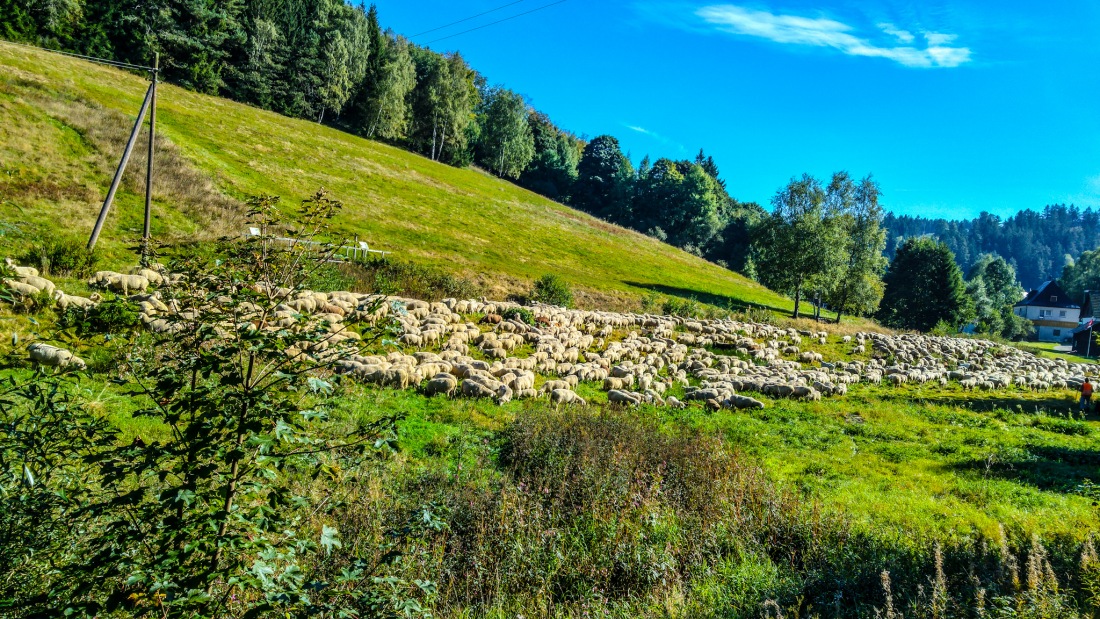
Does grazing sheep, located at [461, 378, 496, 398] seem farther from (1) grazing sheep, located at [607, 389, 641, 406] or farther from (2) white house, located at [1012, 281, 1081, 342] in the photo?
(2) white house, located at [1012, 281, 1081, 342]

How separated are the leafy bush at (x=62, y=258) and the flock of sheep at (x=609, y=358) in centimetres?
116

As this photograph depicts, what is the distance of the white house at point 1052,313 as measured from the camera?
4001 inches

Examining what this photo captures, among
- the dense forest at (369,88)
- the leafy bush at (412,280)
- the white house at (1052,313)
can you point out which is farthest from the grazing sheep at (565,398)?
the white house at (1052,313)

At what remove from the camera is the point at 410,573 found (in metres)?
5.90

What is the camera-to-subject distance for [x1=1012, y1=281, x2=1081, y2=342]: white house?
102m

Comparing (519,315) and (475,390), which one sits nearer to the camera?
(475,390)

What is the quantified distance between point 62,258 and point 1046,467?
26644mm

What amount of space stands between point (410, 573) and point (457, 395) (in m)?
8.09

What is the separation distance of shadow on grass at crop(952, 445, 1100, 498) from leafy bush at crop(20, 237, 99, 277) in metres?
24.2

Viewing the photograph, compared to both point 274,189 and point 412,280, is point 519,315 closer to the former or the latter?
point 412,280

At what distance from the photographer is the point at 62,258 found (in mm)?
16281

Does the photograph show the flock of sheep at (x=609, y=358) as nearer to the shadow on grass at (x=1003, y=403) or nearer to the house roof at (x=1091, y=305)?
the shadow on grass at (x=1003, y=403)

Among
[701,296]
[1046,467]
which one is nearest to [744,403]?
[1046,467]

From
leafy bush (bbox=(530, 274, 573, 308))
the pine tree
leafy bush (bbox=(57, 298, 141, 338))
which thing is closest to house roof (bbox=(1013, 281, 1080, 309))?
the pine tree
